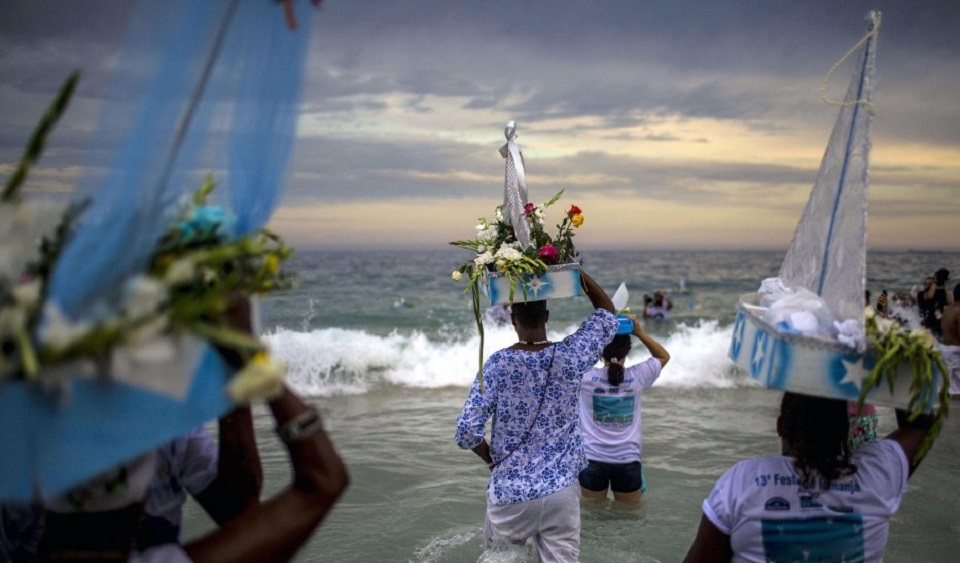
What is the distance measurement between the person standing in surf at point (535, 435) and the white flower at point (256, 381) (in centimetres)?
265

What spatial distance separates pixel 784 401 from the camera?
8.89 feet

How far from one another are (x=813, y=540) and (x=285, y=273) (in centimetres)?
192

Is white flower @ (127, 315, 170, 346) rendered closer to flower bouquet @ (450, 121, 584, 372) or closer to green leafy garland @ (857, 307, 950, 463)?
green leafy garland @ (857, 307, 950, 463)

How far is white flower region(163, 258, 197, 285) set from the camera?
153cm

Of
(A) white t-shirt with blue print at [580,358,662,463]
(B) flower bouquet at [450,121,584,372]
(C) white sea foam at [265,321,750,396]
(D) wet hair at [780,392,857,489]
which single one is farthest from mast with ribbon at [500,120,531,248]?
(C) white sea foam at [265,321,750,396]

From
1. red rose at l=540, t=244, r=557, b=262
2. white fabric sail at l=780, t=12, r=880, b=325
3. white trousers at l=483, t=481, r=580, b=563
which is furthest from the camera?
red rose at l=540, t=244, r=557, b=262

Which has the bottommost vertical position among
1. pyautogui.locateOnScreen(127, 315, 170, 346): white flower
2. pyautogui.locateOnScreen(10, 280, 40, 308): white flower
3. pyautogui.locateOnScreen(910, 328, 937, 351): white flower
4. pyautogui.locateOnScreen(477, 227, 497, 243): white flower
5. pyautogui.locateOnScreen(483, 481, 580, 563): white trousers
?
pyautogui.locateOnScreen(483, 481, 580, 563): white trousers

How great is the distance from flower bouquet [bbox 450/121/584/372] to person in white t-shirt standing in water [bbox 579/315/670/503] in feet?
5.16

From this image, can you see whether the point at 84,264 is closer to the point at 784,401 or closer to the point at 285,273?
the point at 285,273

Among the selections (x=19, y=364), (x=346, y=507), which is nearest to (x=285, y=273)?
(x=19, y=364)

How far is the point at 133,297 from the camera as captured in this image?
4.75 feet

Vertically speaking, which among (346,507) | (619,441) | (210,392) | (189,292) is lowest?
(346,507)

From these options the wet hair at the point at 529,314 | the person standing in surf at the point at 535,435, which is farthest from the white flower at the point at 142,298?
the wet hair at the point at 529,314

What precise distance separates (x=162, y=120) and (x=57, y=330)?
18.3 inches
